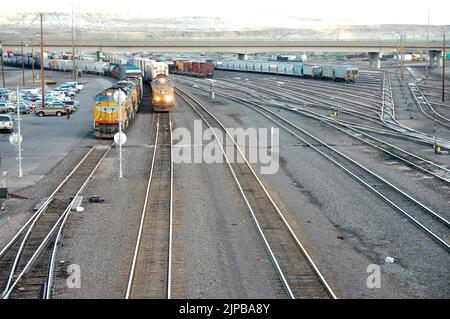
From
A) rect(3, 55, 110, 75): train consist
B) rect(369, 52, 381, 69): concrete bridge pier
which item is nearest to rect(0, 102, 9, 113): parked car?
rect(3, 55, 110, 75): train consist

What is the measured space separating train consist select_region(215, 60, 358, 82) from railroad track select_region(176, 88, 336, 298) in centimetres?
6685

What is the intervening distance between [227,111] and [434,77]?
6228 cm

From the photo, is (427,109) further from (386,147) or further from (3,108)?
(3,108)

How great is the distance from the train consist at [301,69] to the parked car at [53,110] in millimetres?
49854

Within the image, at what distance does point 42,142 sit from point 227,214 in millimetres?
20901

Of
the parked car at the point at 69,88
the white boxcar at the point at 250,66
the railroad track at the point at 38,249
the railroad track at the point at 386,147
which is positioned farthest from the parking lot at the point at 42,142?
the white boxcar at the point at 250,66

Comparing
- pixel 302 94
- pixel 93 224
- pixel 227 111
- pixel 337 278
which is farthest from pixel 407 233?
pixel 302 94

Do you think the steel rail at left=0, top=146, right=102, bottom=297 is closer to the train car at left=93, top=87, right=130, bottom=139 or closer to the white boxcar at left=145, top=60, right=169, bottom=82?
the train car at left=93, top=87, right=130, bottom=139

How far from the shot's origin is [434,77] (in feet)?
361

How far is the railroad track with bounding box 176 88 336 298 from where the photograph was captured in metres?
16.5

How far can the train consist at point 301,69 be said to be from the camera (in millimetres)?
96562

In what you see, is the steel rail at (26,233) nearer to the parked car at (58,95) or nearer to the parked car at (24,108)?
the parked car at (24,108)

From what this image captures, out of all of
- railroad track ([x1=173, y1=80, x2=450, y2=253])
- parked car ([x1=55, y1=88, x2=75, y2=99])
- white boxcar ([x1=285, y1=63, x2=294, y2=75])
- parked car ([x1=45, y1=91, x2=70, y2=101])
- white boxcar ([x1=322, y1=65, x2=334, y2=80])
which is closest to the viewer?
railroad track ([x1=173, y1=80, x2=450, y2=253])
